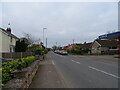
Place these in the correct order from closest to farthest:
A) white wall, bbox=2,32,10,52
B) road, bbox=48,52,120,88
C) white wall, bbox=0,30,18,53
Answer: road, bbox=48,52,120,88 → white wall, bbox=0,30,18,53 → white wall, bbox=2,32,10,52

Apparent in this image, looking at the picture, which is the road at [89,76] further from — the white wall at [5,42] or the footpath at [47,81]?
the white wall at [5,42]

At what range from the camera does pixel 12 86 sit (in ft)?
10.9

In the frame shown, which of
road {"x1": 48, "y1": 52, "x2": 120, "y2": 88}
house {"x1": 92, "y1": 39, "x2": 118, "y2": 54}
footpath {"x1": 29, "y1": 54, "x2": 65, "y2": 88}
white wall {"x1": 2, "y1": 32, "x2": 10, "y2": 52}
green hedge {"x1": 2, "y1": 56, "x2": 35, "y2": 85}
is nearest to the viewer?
→ green hedge {"x1": 2, "y1": 56, "x2": 35, "y2": 85}

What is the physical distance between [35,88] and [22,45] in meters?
24.6

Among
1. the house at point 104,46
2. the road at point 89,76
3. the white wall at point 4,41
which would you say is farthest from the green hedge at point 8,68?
the house at point 104,46

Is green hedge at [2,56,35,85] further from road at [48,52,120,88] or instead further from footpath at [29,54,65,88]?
road at [48,52,120,88]

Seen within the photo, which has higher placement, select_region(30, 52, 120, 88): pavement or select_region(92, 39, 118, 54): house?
select_region(92, 39, 118, 54): house

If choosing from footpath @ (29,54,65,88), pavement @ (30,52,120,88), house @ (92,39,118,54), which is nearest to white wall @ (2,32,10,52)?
pavement @ (30,52,120,88)

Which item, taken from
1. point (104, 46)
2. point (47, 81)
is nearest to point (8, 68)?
point (47, 81)

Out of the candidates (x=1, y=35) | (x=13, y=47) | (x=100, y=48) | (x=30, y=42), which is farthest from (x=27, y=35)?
(x=100, y=48)

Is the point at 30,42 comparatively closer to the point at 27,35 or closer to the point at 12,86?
the point at 27,35

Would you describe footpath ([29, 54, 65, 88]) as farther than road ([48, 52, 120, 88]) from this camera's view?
No

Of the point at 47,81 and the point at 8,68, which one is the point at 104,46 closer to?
the point at 47,81

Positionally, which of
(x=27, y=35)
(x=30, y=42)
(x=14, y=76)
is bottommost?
(x=14, y=76)
